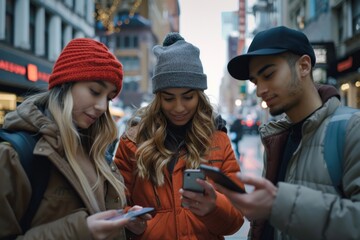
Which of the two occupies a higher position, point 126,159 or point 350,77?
point 350,77

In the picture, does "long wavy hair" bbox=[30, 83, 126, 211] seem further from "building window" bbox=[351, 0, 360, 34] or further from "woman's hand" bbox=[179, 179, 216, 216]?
"building window" bbox=[351, 0, 360, 34]

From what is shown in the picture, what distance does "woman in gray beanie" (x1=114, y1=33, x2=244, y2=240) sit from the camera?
8.50 ft

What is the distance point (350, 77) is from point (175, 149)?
58.2ft

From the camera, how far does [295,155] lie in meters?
2.18

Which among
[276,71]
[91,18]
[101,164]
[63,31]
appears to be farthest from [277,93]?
[91,18]

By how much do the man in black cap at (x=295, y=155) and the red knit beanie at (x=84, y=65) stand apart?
0.82 m

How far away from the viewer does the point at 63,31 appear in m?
27.2

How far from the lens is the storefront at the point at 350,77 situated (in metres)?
16.8

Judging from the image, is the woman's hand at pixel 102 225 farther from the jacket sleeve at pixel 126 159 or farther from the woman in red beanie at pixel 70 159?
the jacket sleeve at pixel 126 159

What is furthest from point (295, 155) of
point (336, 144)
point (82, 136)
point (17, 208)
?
point (17, 208)

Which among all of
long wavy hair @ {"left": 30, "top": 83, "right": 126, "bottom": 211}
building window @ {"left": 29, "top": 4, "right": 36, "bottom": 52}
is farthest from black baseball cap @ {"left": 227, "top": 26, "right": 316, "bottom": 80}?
building window @ {"left": 29, "top": 4, "right": 36, "bottom": 52}

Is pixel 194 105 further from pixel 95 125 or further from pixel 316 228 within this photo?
pixel 316 228

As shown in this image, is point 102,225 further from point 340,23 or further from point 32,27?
point 32,27

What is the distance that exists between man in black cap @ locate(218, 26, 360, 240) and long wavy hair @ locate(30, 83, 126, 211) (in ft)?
2.87
